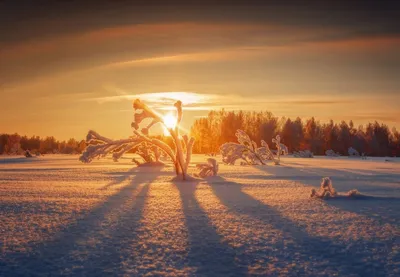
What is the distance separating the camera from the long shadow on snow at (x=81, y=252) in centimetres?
430

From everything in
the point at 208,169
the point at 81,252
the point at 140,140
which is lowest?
the point at 81,252

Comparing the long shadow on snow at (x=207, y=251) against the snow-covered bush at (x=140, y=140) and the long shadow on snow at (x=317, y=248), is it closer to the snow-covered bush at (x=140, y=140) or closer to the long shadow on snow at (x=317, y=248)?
the long shadow on snow at (x=317, y=248)

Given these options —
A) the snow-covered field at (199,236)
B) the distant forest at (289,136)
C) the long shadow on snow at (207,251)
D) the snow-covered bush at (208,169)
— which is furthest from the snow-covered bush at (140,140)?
the distant forest at (289,136)

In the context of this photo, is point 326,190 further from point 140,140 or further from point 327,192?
point 140,140

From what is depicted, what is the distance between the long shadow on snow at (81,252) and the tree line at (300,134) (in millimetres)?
75802

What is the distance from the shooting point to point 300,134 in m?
80.7

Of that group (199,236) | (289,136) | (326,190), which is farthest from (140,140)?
(289,136)

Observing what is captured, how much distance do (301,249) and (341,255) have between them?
0.53 metres

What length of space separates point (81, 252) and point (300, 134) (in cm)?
7948

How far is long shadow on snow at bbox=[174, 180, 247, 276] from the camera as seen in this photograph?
14.1 ft

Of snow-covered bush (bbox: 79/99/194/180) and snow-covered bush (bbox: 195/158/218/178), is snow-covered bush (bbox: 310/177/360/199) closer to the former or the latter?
snow-covered bush (bbox: 79/99/194/180)

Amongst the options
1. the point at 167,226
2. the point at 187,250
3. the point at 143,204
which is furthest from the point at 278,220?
the point at 143,204

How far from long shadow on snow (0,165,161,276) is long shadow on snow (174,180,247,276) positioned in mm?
953

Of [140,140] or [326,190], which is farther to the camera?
[140,140]
